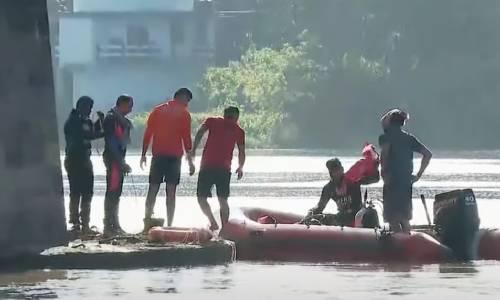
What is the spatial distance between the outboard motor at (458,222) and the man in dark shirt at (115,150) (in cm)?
348

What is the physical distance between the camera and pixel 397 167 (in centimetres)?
1983

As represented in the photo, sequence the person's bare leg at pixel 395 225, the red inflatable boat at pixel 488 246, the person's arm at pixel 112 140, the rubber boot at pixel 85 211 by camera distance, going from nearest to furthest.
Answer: the person's bare leg at pixel 395 225 < the red inflatable boat at pixel 488 246 < the rubber boot at pixel 85 211 < the person's arm at pixel 112 140

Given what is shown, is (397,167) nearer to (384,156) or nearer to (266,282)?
(384,156)

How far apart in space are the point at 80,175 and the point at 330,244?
2839 mm

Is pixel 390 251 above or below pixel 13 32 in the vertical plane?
below

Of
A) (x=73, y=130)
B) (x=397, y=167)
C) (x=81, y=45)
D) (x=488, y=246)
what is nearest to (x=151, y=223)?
(x=73, y=130)

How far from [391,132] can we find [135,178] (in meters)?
28.5

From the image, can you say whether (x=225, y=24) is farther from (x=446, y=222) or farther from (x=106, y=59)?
(x=446, y=222)

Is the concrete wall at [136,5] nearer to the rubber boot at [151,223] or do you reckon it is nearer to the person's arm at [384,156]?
the rubber boot at [151,223]

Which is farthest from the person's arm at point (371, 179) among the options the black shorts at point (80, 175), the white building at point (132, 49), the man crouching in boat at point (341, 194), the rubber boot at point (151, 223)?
the white building at point (132, 49)

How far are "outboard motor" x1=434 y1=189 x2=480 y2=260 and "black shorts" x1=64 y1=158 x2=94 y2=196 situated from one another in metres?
3.80

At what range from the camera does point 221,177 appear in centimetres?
2095

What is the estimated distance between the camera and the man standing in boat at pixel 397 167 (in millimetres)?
19750

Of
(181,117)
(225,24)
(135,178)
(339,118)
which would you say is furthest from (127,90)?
(181,117)
